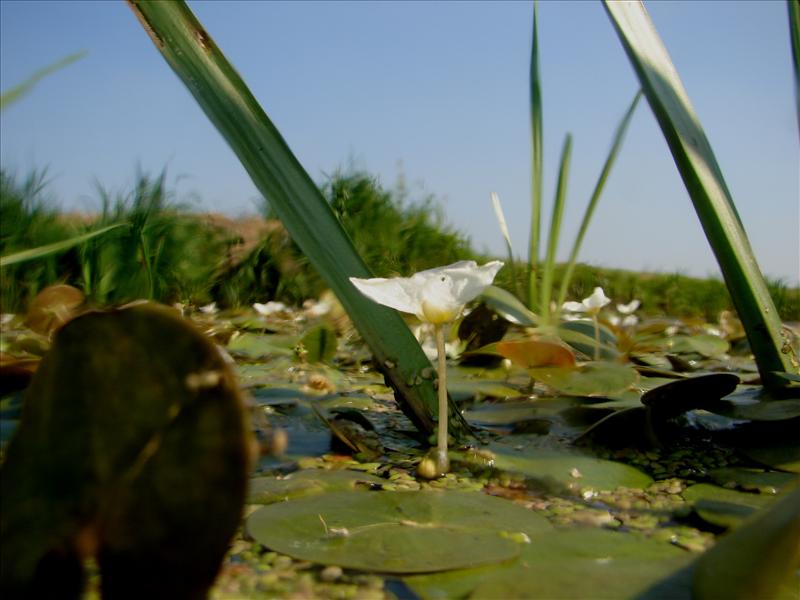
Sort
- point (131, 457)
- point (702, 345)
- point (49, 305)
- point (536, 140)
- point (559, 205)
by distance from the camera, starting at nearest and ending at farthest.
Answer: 1. point (131, 457)
2. point (536, 140)
3. point (559, 205)
4. point (49, 305)
5. point (702, 345)

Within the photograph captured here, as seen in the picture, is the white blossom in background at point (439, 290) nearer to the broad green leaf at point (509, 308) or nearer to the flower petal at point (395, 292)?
the flower petal at point (395, 292)

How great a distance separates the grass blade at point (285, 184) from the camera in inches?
29.8

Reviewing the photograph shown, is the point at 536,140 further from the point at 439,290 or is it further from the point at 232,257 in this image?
the point at 232,257

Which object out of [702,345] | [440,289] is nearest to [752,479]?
[440,289]

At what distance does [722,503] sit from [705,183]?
1.47ft

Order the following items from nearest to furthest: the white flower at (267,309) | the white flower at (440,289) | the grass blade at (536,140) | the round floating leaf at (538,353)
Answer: the white flower at (440,289) → the round floating leaf at (538,353) → the grass blade at (536,140) → the white flower at (267,309)

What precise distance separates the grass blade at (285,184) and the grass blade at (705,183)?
0.44m

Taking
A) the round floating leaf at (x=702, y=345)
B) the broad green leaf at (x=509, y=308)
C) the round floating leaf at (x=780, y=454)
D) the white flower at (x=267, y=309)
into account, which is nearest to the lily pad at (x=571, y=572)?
the round floating leaf at (x=780, y=454)

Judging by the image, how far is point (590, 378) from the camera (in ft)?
3.44

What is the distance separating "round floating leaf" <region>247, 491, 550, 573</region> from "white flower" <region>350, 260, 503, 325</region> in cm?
20

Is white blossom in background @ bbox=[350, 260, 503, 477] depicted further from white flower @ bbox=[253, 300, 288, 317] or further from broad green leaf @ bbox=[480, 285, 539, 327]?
white flower @ bbox=[253, 300, 288, 317]

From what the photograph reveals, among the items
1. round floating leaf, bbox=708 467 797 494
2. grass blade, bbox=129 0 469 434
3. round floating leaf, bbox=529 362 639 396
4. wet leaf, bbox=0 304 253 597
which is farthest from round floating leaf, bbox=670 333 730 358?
wet leaf, bbox=0 304 253 597

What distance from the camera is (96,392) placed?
0.33 m

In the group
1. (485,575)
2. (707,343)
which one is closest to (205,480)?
(485,575)
